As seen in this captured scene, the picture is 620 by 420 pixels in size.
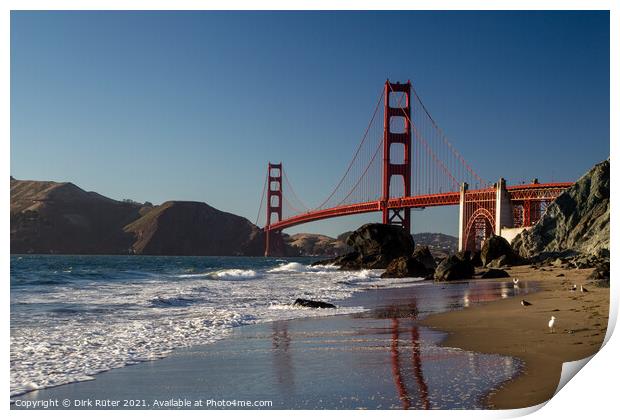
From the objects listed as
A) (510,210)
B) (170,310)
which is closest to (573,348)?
(170,310)

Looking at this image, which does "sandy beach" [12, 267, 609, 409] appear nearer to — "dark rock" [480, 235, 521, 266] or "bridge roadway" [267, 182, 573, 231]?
"dark rock" [480, 235, 521, 266]

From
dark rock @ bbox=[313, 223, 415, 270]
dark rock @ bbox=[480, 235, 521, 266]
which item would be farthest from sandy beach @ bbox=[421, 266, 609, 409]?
dark rock @ bbox=[313, 223, 415, 270]

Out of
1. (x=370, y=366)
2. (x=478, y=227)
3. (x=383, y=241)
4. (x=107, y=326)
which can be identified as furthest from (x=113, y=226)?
(x=370, y=366)

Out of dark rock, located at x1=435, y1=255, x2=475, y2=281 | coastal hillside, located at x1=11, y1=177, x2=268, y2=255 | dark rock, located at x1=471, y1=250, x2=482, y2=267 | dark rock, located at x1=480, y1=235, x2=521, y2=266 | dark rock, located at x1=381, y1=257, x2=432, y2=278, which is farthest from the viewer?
dark rock, located at x1=471, y1=250, x2=482, y2=267

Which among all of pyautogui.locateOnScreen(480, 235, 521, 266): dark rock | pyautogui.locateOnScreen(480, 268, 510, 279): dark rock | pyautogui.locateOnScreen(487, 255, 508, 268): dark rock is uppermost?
pyautogui.locateOnScreen(480, 235, 521, 266): dark rock

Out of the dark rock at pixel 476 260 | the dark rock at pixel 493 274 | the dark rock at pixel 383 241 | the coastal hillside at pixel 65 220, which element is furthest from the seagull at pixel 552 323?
the dark rock at pixel 383 241

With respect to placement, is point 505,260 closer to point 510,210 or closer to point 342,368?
point 510,210

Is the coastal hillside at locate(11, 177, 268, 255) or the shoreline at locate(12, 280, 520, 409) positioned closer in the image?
the shoreline at locate(12, 280, 520, 409)
